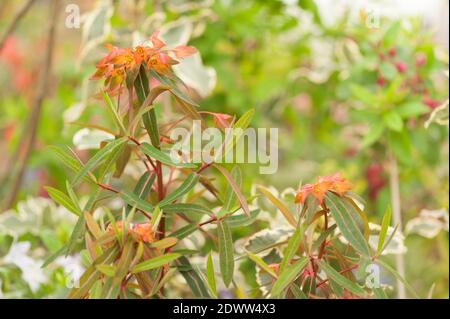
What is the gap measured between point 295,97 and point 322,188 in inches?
42.0

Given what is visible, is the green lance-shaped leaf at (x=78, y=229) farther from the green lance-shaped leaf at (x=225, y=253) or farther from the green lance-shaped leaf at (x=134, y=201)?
the green lance-shaped leaf at (x=225, y=253)

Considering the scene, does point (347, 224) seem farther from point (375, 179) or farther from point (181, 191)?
point (375, 179)

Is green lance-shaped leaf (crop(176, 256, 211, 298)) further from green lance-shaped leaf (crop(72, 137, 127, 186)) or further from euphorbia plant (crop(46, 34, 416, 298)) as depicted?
green lance-shaped leaf (crop(72, 137, 127, 186))

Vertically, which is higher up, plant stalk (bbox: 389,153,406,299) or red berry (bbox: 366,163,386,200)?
red berry (bbox: 366,163,386,200)

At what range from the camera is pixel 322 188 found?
718 millimetres

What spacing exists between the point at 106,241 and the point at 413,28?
98 cm

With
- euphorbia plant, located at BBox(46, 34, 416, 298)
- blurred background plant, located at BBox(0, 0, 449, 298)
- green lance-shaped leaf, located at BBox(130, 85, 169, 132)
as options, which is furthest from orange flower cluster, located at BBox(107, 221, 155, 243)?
blurred background plant, located at BBox(0, 0, 449, 298)

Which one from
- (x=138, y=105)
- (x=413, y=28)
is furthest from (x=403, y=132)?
(x=138, y=105)

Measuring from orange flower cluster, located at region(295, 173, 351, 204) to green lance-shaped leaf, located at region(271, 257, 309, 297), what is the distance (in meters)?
0.06

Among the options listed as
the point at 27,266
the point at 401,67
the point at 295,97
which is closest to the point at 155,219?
the point at 27,266

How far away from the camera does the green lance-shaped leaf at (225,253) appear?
0.73 m

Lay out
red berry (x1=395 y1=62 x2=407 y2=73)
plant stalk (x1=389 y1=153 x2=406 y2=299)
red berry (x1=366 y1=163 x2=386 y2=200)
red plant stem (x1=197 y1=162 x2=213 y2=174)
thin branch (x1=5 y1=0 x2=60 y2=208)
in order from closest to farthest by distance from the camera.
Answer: red plant stem (x1=197 y1=162 x2=213 y2=174)
plant stalk (x1=389 y1=153 x2=406 y2=299)
red berry (x1=395 y1=62 x2=407 y2=73)
thin branch (x1=5 y1=0 x2=60 y2=208)
red berry (x1=366 y1=163 x2=386 y2=200)

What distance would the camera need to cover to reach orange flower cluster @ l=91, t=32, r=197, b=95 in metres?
0.72

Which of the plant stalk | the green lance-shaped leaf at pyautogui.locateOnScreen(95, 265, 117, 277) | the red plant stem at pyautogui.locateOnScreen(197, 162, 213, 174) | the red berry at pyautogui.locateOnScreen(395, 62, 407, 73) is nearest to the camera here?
the green lance-shaped leaf at pyautogui.locateOnScreen(95, 265, 117, 277)
